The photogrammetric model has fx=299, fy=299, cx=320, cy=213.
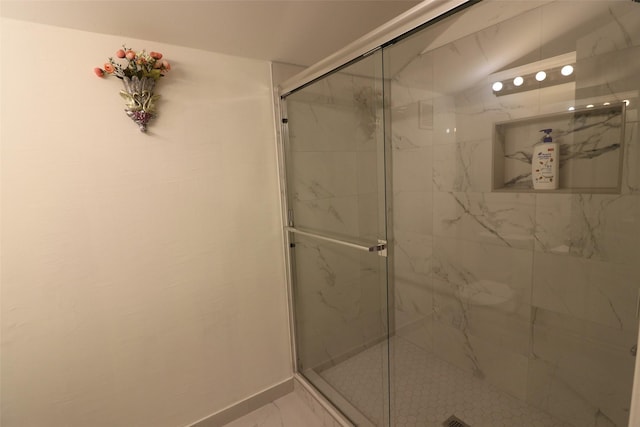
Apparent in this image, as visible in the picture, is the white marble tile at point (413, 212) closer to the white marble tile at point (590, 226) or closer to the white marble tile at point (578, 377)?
the white marble tile at point (590, 226)

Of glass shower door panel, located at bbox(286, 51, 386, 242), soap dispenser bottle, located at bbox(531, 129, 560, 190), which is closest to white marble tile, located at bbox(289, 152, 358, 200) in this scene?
glass shower door panel, located at bbox(286, 51, 386, 242)

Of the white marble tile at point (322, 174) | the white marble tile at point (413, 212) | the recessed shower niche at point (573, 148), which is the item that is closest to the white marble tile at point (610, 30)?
the recessed shower niche at point (573, 148)

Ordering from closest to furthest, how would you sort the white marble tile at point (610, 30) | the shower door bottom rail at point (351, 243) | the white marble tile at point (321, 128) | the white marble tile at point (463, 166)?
the white marble tile at point (610, 30) < the shower door bottom rail at point (351, 243) < the white marble tile at point (463, 166) < the white marble tile at point (321, 128)

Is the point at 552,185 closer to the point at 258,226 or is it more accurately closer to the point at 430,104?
the point at 430,104

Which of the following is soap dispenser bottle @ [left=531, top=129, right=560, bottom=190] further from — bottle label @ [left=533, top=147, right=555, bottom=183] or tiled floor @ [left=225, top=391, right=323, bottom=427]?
tiled floor @ [left=225, top=391, right=323, bottom=427]

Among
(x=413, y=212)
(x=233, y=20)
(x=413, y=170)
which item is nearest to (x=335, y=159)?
(x=413, y=170)

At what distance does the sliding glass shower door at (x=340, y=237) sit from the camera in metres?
1.63

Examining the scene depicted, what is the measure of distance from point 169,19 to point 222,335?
60.1 inches

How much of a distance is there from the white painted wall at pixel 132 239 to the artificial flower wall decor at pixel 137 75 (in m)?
0.05

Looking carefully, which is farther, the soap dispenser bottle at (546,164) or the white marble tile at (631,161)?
the soap dispenser bottle at (546,164)

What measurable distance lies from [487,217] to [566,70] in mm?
742

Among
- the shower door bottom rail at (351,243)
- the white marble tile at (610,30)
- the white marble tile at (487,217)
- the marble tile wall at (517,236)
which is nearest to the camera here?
the white marble tile at (610,30)

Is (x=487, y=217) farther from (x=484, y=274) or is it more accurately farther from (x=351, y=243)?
(x=351, y=243)

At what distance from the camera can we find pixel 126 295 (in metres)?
1.38
